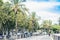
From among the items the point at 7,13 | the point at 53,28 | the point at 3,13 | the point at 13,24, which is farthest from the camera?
the point at 53,28

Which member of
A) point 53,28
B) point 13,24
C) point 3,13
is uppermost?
point 3,13

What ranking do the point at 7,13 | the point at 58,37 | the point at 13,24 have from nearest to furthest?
the point at 58,37 < the point at 7,13 < the point at 13,24

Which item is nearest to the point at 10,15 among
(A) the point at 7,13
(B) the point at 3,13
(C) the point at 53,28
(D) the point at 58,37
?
(A) the point at 7,13

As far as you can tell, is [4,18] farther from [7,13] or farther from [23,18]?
[23,18]

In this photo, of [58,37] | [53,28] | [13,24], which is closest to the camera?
[58,37]

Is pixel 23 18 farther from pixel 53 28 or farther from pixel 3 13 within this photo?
pixel 53 28

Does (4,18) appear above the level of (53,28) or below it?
above

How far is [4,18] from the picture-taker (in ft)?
132

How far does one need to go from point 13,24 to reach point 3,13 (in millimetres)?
7408

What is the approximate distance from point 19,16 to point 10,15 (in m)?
2.07

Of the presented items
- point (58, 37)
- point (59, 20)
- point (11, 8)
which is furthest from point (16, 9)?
point (59, 20)

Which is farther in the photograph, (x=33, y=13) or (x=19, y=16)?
(x=33, y=13)

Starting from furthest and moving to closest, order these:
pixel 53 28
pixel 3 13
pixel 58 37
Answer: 1. pixel 53 28
2. pixel 3 13
3. pixel 58 37

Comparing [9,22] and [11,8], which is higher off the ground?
[11,8]
